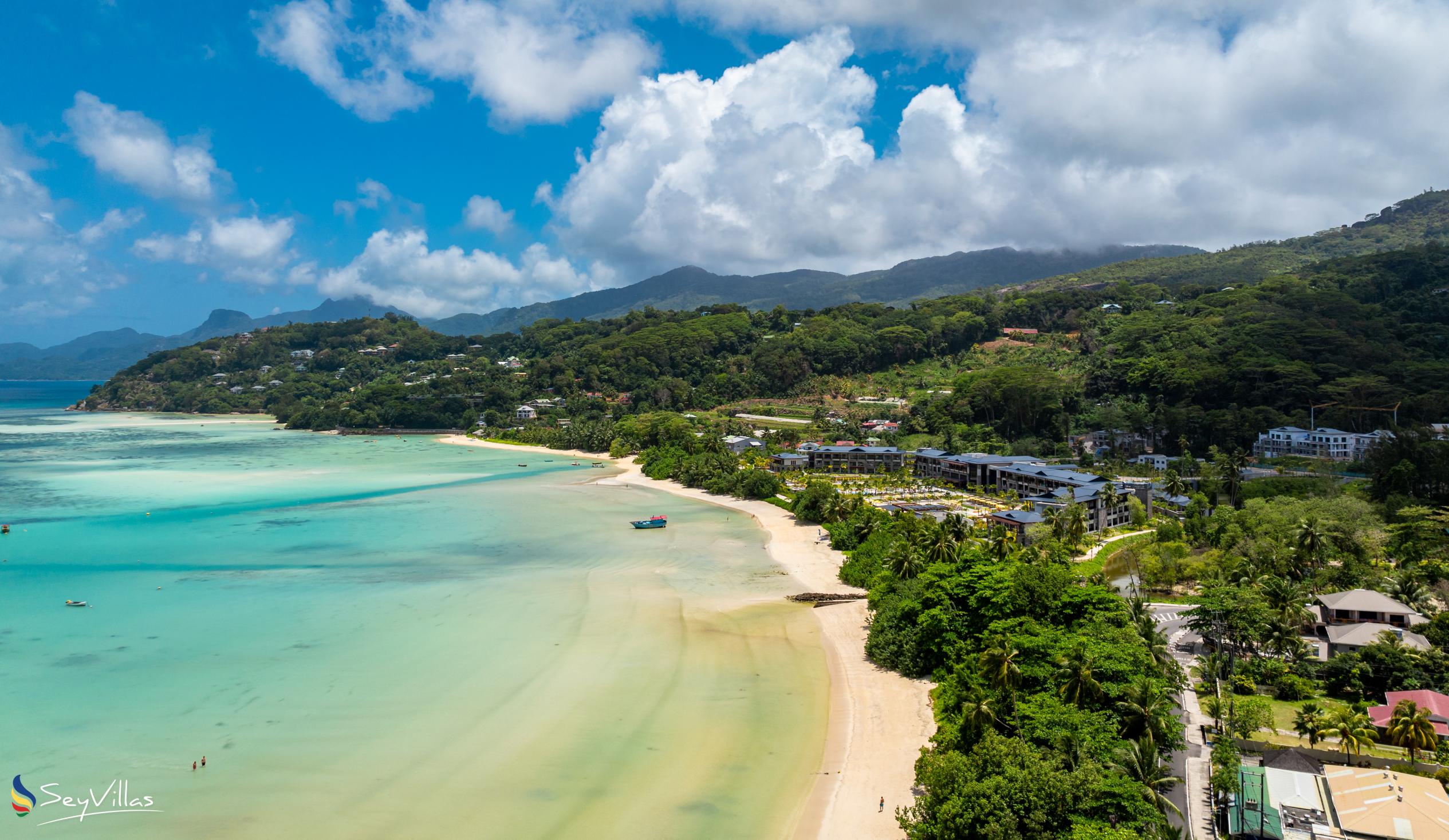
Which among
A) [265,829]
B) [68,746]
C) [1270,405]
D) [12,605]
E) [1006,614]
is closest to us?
[265,829]

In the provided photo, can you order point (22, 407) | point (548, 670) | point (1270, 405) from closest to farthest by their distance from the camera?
point (548, 670), point (1270, 405), point (22, 407)

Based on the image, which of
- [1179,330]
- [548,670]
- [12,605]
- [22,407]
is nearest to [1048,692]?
[548,670]

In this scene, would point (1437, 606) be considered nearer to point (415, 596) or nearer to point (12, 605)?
point (415, 596)

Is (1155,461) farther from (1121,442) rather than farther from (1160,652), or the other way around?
(1160,652)

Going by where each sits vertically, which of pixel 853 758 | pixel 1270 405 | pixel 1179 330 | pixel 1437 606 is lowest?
pixel 853 758

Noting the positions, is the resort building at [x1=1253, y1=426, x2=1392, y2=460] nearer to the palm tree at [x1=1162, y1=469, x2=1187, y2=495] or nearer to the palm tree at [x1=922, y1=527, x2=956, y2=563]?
the palm tree at [x1=1162, y1=469, x2=1187, y2=495]

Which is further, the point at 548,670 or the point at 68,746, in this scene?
the point at 548,670

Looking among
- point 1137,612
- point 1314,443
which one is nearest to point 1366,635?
point 1137,612
